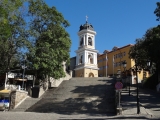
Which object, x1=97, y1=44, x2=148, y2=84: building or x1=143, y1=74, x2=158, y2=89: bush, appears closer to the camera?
x1=143, y1=74, x2=158, y2=89: bush

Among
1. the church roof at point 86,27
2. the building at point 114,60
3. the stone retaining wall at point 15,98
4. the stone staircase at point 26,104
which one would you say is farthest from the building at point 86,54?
the stone retaining wall at point 15,98

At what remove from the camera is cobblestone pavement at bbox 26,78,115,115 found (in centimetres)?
1828

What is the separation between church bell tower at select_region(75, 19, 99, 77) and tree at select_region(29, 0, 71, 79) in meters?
21.6

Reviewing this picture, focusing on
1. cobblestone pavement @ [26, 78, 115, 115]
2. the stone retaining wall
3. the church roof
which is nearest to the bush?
cobblestone pavement @ [26, 78, 115, 115]

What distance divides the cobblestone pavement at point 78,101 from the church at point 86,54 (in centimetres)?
2309

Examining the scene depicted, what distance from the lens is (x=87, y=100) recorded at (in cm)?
2077

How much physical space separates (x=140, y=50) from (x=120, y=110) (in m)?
20.9

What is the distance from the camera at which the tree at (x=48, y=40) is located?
24797 mm

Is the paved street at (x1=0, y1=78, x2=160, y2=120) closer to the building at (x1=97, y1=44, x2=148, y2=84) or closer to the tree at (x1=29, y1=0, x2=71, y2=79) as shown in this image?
the tree at (x1=29, y1=0, x2=71, y2=79)

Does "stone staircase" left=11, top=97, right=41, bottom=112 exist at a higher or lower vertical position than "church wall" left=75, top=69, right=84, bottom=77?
lower

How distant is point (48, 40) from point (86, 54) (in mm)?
24683

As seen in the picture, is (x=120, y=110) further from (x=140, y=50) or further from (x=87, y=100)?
(x=140, y=50)

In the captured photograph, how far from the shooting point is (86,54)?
50.4 metres

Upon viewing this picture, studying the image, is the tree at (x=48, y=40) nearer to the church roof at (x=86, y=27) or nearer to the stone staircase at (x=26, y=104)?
the stone staircase at (x=26, y=104)
